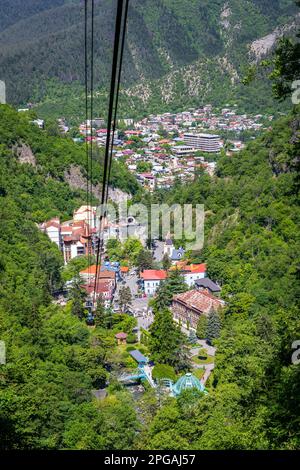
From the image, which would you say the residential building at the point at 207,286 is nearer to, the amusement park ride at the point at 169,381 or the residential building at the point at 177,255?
the residential building at the point at 177,255

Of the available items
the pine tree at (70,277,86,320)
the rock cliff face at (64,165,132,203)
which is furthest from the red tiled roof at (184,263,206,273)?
the rock cliff face at (64,165,132,203)

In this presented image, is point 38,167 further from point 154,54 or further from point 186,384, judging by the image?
point 154,54

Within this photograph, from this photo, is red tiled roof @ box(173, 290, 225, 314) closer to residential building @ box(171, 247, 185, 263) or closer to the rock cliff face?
residential building @ box(171, 247, 185, 263)

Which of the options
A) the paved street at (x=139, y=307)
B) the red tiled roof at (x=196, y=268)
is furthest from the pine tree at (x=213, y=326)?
the red tiled roof at (x=196, y=268)

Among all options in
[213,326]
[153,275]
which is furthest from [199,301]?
[153,275]

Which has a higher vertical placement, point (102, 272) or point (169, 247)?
point (169, 247)

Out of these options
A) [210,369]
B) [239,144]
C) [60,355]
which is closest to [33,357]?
[60,355]
